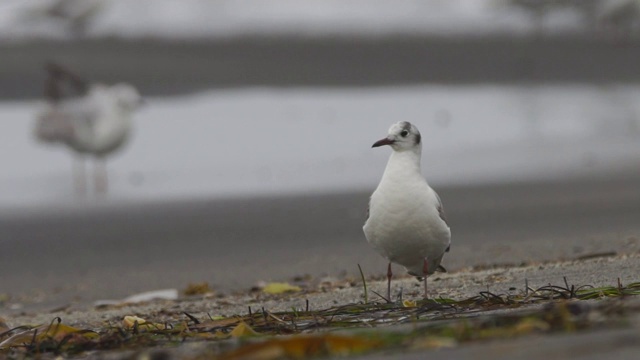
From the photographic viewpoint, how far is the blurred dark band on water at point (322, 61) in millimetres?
14039

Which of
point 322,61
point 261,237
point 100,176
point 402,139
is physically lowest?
point 261,237

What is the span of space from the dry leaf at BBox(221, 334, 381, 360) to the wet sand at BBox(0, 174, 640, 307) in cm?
328

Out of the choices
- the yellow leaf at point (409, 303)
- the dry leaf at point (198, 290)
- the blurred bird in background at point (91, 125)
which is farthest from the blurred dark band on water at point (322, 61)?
the yellow leaf at point (409, 303)

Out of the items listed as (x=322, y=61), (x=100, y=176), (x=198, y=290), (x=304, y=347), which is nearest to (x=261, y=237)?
(x=198, y=290)

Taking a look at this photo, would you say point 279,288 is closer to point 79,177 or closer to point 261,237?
point 261,237

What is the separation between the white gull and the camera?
501 centimetres

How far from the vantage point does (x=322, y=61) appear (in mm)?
14875

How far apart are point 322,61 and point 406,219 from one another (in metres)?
10.0

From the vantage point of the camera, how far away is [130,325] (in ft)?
15.4

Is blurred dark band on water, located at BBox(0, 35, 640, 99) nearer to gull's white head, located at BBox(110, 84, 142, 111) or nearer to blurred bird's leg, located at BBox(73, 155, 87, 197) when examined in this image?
gull's white head, located at BBox(110, 84, 142, 111)

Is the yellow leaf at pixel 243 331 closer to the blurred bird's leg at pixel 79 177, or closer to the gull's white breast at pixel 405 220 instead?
the gull's white breast at pixel 405 220

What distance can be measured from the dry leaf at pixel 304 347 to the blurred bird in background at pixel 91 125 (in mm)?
7967

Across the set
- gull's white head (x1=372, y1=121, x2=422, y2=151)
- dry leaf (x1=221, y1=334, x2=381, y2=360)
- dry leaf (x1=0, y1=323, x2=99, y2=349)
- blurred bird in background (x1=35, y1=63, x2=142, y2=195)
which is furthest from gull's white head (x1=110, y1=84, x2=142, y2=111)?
dry leaf (x1=221, y1=334, x2=381, y2=360)

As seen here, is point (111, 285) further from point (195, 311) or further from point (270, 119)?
point (270, 119)
